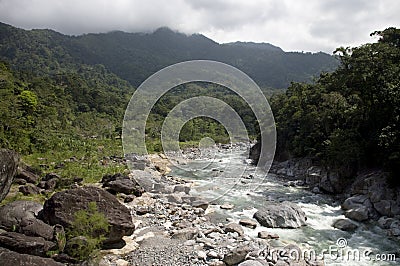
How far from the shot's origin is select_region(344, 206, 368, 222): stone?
46.9 feet

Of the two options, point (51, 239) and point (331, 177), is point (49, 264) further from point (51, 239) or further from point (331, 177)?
point (331, 177)

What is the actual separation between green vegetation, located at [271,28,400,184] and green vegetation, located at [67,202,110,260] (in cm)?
1317

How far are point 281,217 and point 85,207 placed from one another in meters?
8.10

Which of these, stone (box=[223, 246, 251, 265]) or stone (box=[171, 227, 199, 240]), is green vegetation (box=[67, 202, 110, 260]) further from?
stone (box=[223, 246, 251, 265])

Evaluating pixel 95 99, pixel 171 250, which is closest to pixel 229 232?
pixel 171 250

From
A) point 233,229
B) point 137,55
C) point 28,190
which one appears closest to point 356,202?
point 233,229

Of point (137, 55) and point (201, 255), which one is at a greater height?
point (137, 55)

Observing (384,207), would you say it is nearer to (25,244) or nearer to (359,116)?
(359,116)

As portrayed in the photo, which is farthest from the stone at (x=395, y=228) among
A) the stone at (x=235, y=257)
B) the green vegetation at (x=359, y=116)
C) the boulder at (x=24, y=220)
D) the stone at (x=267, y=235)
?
the boulder at (x=24, y=220)

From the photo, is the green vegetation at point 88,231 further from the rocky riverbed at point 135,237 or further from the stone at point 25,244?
the stone at point 25,244

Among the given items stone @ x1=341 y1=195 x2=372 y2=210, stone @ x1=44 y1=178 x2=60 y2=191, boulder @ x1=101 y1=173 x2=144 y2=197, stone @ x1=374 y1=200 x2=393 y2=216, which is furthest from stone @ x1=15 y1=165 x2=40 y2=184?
stone @ x1=374 y1=200 x2=393 y2=216

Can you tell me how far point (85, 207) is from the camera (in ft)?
34.5

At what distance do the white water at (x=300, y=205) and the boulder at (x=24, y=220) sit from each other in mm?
7494

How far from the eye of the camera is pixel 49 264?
7.88 metres
